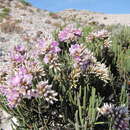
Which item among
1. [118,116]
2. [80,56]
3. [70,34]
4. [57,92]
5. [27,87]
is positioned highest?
[70,34]

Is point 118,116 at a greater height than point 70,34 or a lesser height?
lesser

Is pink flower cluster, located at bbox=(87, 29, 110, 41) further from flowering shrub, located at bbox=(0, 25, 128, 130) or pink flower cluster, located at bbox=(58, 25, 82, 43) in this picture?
flowering shrub, located at bbox=(0, 25, 128, 130)

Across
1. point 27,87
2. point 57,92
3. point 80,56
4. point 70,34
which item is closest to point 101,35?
point 70,34

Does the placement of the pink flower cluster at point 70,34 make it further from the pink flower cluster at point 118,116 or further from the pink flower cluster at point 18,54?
the pink flower cluster at point 118,116

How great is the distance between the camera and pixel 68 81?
3.05 m

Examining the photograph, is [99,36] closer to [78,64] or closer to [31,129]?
[78,64]

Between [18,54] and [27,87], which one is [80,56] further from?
[27,87]

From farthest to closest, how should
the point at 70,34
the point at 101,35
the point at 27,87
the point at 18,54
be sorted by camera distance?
the point at 101,35 < the point at 70,34 < the point at 18,54 < the point at 27,87

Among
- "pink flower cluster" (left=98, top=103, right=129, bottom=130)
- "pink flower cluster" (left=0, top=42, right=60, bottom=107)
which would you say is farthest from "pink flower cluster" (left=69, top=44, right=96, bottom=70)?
"pink flower cluster" (left=98, top=103, right=129, bottom=130)

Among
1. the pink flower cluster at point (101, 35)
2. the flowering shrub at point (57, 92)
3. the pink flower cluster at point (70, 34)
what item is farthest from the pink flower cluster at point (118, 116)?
the pink flower cluster at point (101, 35)

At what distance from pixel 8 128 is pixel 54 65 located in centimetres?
174

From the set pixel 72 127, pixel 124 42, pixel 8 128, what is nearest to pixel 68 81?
pixel 72 127

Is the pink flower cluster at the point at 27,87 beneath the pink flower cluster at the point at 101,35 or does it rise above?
beneath

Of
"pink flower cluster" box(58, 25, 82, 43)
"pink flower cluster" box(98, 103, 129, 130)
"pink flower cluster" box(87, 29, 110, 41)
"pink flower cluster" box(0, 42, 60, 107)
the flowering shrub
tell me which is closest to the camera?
"pink flower cluster" box(0, 42, 60, 107)
